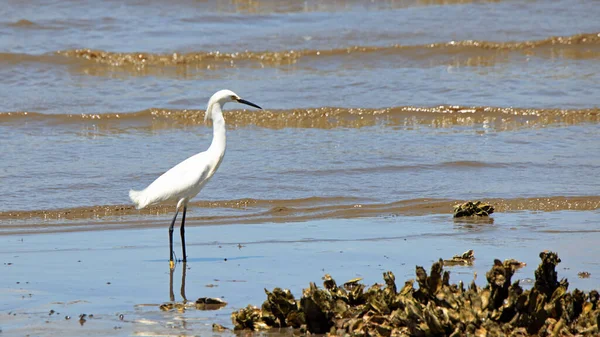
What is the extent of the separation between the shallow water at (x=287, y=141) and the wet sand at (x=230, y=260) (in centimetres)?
3

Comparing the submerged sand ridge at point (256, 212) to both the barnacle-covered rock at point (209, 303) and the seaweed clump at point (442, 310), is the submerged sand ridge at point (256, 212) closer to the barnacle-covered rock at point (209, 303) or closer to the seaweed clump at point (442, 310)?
the barnacle-covered rock at point (209, 303)

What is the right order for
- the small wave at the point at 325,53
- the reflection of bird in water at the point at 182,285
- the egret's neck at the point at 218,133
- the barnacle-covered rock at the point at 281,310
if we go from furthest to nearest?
1. the small wave at the point at 325,53
2. the egret's neck at the point at 218,133
3. the reflection of bird in water at the point at 182,285
4. the barnacle-covered rock at the point at 281,310

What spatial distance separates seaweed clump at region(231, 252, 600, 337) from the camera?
4.30m

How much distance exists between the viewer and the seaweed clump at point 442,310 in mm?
4301

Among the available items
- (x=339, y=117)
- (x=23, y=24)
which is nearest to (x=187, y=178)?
(x=339, y=117)

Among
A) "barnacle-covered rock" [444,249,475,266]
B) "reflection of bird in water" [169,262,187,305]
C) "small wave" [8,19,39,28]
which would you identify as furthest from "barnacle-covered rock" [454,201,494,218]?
"small wave" [8,19,39,28]

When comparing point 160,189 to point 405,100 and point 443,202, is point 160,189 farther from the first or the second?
point 405,100

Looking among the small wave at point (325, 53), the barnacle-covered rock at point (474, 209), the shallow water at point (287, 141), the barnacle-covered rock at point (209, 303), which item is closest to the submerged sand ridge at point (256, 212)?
the shallow water at point (287, 141)

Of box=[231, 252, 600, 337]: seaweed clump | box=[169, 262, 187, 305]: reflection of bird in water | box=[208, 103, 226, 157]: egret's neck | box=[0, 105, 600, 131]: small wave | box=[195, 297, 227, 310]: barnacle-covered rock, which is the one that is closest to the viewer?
box=[231, 252, 600, 337]: seaweed clump

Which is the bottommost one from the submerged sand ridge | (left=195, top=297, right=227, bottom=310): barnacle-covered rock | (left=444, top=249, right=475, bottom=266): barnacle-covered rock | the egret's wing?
the submerged sand ridge

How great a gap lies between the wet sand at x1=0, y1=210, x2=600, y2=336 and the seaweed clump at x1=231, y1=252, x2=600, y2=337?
463 mm

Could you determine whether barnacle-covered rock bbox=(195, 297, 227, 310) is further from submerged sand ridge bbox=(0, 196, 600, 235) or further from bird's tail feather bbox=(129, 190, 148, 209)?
submerged sand ridge bbox=(0, 196, 600, 235)

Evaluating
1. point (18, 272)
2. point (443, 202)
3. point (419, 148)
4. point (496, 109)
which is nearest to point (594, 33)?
point (496, 109)

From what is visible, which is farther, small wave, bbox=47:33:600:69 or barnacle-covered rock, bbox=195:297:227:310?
small wave, bbox=47:33:600:69
